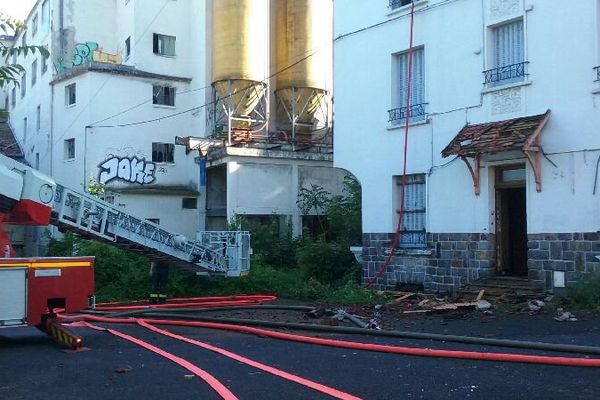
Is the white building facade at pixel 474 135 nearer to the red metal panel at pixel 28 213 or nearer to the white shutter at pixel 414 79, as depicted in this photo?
the white shutter at pixel 414 79

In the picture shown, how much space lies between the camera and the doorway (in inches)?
630

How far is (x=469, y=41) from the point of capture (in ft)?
53.6

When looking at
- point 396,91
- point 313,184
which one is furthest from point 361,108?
point 313,184

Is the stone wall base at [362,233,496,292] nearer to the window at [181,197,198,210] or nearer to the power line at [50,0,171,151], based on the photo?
the window at [181,197,198,210]

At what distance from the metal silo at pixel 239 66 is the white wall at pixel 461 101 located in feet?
28.8

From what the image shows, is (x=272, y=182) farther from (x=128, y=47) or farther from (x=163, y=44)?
(x=128, y=47)

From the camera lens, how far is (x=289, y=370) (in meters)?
8.41

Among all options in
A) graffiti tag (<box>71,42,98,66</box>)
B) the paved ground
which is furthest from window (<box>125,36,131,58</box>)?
the paved ground

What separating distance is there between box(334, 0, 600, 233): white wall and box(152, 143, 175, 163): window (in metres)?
12.9

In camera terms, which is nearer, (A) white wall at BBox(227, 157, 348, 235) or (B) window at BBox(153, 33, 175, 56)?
(A) white wall at BBox(227, 157, 348, 235)

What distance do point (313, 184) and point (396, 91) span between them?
10588mm

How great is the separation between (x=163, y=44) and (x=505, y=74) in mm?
19581

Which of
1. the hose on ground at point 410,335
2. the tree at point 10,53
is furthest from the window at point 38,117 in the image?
the tree at point 10,53

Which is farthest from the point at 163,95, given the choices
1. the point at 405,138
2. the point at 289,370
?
the point at 289,370
